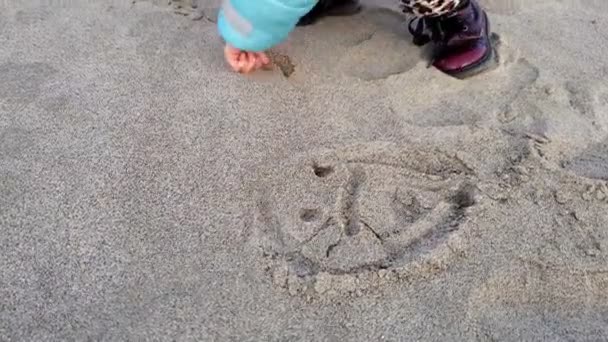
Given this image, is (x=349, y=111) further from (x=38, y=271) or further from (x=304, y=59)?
(x=38, y=271)

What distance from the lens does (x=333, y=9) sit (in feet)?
5.28

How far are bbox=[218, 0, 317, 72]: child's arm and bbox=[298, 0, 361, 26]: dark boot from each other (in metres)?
0.27

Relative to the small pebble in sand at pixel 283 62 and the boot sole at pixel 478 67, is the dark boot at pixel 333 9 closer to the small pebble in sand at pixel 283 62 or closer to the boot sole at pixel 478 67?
the small pebble in sand at pixel 283 62

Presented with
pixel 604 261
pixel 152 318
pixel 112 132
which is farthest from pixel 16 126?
pixel 604 261

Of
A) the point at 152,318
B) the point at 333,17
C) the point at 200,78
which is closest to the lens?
the point at 152,318

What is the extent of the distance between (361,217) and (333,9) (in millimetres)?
675

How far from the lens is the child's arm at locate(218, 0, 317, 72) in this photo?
1262 mm

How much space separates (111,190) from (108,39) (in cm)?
49

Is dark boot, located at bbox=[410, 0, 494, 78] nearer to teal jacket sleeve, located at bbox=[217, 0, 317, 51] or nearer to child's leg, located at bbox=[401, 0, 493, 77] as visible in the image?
child's leg, located at bbox=[401, 0, 493, 77]

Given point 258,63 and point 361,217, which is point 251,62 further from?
point 361,217

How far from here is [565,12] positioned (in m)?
1.64

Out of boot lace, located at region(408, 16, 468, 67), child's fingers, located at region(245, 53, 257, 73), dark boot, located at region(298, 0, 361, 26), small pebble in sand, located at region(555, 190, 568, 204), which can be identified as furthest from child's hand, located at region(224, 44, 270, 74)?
small pebble in sand, located at region(555, 190, 568, 204)

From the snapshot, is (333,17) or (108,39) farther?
(333,17)

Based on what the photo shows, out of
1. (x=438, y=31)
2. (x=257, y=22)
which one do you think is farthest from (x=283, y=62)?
(x=438, y=31)
